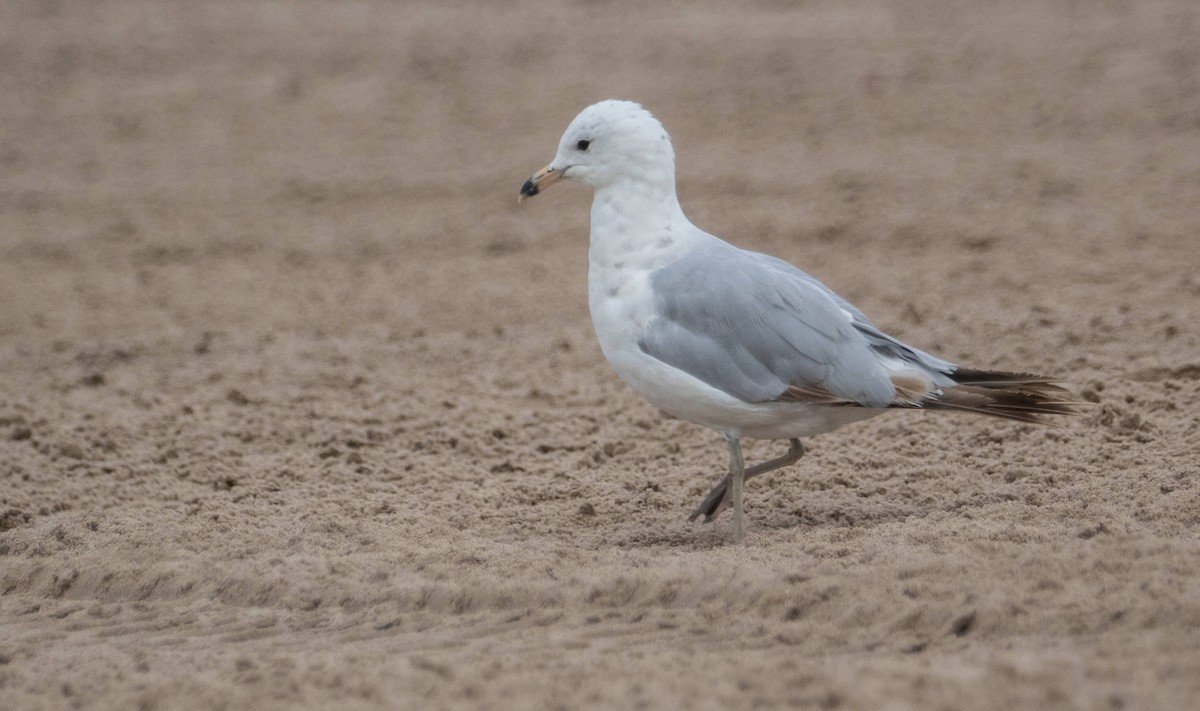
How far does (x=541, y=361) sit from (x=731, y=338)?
2643 mm

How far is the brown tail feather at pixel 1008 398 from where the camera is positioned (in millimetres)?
4613

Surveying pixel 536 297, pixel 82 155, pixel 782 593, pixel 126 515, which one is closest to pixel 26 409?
pixel 126 515

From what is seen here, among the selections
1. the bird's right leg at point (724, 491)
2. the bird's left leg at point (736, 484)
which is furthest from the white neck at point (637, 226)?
the bird's right leg at point (724, 491)

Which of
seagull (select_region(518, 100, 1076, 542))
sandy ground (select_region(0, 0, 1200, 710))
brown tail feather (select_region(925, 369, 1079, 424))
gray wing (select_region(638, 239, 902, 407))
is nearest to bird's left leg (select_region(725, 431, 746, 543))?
seagull (select_region(518, 100, 1076, 542))

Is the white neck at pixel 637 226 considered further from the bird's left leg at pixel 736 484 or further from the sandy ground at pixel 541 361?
the sandy ground at pixel 541 361

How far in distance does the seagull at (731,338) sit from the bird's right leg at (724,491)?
84mm

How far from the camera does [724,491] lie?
5027 mm

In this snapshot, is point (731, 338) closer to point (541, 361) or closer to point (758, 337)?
point (758, 337)

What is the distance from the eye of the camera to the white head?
492 centimetres

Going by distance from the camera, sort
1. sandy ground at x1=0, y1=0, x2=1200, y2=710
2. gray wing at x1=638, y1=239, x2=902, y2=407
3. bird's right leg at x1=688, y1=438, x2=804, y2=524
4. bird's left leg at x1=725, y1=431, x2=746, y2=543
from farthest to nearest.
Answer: bird's right leg at x1=688, y1=438, x2=804, y2=524 < bird's left leg at x1=725, y1=431, x2=746, y2=543 < gray wing at x1=638, y1=239, x2=902, y2=407 < sandy ground at x1=0, y1=0, x2=1200, y2=710

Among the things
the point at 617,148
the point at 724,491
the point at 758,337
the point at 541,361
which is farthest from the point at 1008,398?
the point at 541,361

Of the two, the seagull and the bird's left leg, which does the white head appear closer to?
the seagull

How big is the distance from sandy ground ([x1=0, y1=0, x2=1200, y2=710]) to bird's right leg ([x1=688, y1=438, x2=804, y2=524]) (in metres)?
0.15

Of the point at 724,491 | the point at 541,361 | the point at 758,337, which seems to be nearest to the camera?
the point at 758,337
